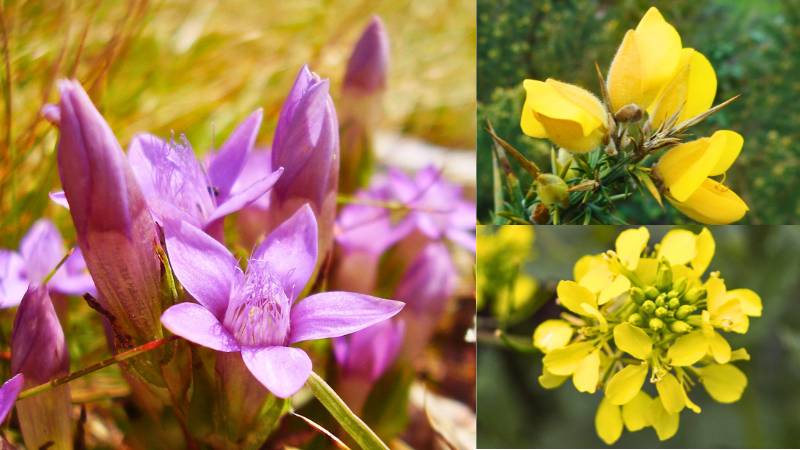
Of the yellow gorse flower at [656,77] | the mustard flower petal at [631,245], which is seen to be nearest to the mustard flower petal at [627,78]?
the yellow gorse flower at [656,77]

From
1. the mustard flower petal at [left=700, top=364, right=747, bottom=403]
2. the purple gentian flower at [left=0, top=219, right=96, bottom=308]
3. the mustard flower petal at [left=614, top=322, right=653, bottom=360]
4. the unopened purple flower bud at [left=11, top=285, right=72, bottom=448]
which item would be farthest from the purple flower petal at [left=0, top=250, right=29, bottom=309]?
the mustard flower petal at [left=700, top=364, right=747, bottom=403]

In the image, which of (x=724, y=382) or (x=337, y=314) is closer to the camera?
(x=337, y=314)

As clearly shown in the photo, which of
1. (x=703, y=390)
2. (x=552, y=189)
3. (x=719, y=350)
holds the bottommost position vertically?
(x=703, y=390)

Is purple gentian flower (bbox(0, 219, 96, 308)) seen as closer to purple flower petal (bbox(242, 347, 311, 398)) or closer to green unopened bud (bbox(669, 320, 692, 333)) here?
purple flower petal (bbox(242, 347, 311, 398))

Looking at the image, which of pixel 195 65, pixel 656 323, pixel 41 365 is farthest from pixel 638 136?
pixel 195 65

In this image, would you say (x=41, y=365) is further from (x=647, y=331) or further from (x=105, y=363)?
(x=647, y=331)

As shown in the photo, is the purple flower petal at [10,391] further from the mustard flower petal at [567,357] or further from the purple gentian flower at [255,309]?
the mustard flower petal at [567,357]
